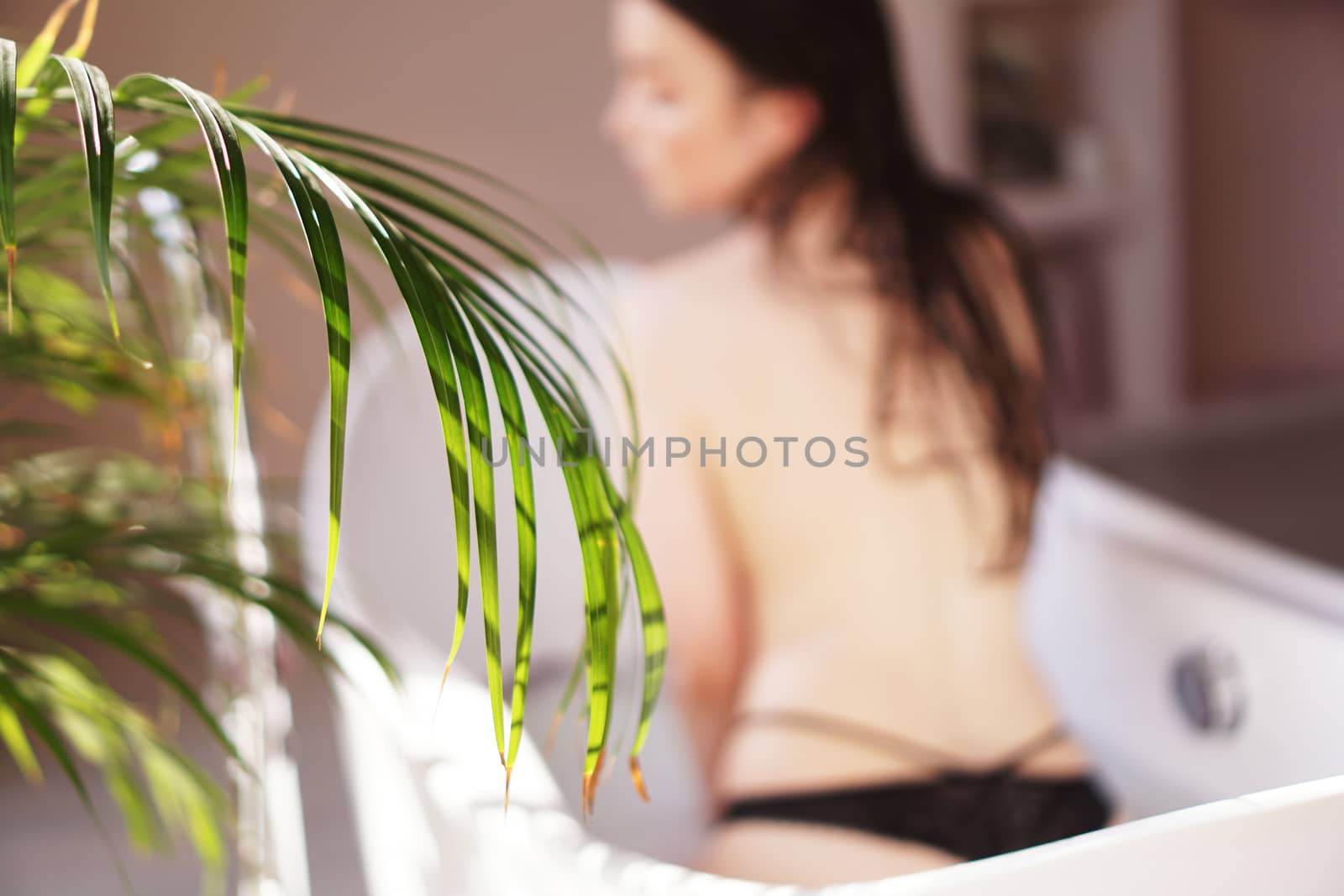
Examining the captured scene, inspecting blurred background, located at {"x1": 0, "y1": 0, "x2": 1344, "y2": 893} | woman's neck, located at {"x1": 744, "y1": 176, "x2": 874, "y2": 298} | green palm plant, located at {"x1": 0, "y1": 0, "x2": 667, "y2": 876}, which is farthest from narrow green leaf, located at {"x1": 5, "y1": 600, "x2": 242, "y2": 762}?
woman's neck, located at {"x1": 744, "y1": 176, "x2": 874, "y2": 298}

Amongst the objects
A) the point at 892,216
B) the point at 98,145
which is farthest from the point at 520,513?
the point at 892,216

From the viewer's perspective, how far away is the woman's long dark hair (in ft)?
4.66

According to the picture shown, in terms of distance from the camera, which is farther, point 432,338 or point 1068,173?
point 1068,173

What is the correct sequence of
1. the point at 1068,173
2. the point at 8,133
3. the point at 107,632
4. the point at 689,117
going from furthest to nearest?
the point at 1068,173 → the point at 689,117 → the point at 107,632 → the point at 8,133

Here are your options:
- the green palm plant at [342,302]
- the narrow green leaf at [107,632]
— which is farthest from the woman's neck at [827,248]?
the narrow green leaf at [107,632]

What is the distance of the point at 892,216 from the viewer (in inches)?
59.4

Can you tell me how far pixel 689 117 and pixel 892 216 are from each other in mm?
281

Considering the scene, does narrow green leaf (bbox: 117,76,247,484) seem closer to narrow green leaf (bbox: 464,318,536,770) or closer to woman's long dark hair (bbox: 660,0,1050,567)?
narrow green leaf (bbox: 464,318,536,770)

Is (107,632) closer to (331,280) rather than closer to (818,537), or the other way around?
(331,280)

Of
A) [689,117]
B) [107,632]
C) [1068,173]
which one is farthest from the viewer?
[1068,173]

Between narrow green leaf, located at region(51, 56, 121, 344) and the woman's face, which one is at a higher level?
the woman's face

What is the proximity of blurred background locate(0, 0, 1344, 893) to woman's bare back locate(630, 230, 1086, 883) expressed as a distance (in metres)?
0.20

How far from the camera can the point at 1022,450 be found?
4.96 feet

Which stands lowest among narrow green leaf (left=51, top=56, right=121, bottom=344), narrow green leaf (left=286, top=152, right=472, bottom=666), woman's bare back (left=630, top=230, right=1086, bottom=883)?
woman's bare back (left=630, top=230, right=1086, bottom=883)
